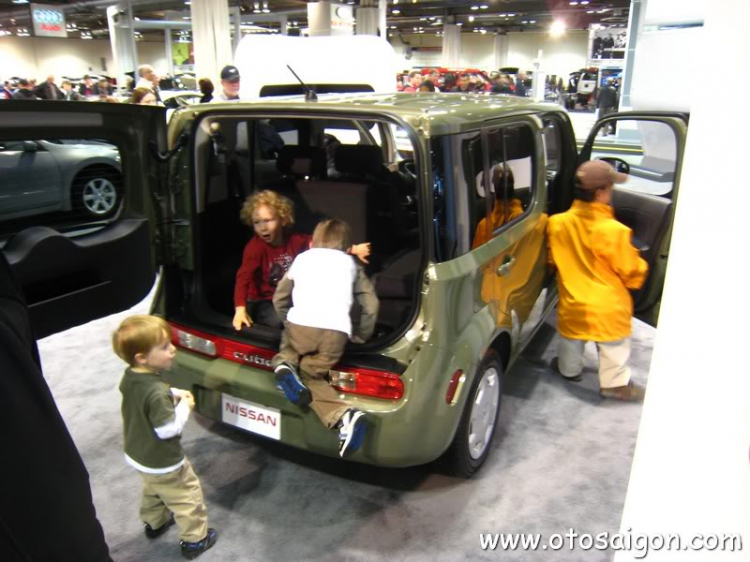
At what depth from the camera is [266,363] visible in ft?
7.65

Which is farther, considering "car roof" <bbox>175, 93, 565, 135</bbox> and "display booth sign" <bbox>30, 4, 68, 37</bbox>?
"display booth sign" <bbox>30, 4, 68, 37</bbox>

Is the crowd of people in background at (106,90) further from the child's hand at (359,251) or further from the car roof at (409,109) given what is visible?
the child's hand at (359,251)

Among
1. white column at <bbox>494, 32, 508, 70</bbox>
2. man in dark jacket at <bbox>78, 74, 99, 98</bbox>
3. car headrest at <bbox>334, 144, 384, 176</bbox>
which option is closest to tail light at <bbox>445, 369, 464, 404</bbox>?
car headrest at <bbox>334, 144, 384, 176</bbox>

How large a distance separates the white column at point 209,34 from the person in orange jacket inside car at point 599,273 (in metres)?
10.4

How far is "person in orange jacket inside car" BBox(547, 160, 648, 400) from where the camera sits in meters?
3.02

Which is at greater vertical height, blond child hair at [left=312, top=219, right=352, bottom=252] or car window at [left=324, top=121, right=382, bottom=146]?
car window at [left=324, top=121, right=382, bottom=146]

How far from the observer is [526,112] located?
9.48 feet

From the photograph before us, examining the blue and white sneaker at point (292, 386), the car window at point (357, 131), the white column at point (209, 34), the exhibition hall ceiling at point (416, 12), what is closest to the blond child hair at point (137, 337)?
the blue and white sneaker at point (292, 386)

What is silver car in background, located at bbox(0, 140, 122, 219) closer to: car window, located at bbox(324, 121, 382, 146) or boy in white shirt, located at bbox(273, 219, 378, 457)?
boy in white shirt, located at bbox(273, 219, 378, 457)

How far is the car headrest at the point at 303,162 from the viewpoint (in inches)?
123

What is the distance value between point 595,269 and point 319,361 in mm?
1747

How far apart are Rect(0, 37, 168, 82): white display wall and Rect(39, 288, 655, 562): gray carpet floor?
1138 inches

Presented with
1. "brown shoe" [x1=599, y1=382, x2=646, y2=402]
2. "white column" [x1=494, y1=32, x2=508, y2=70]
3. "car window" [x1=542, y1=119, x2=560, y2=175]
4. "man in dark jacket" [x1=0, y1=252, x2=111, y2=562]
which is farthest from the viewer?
"white column" [x1=494, y1=32, x2=508, y2=70]

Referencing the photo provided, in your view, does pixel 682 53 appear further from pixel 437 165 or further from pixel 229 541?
pixel 229 541
